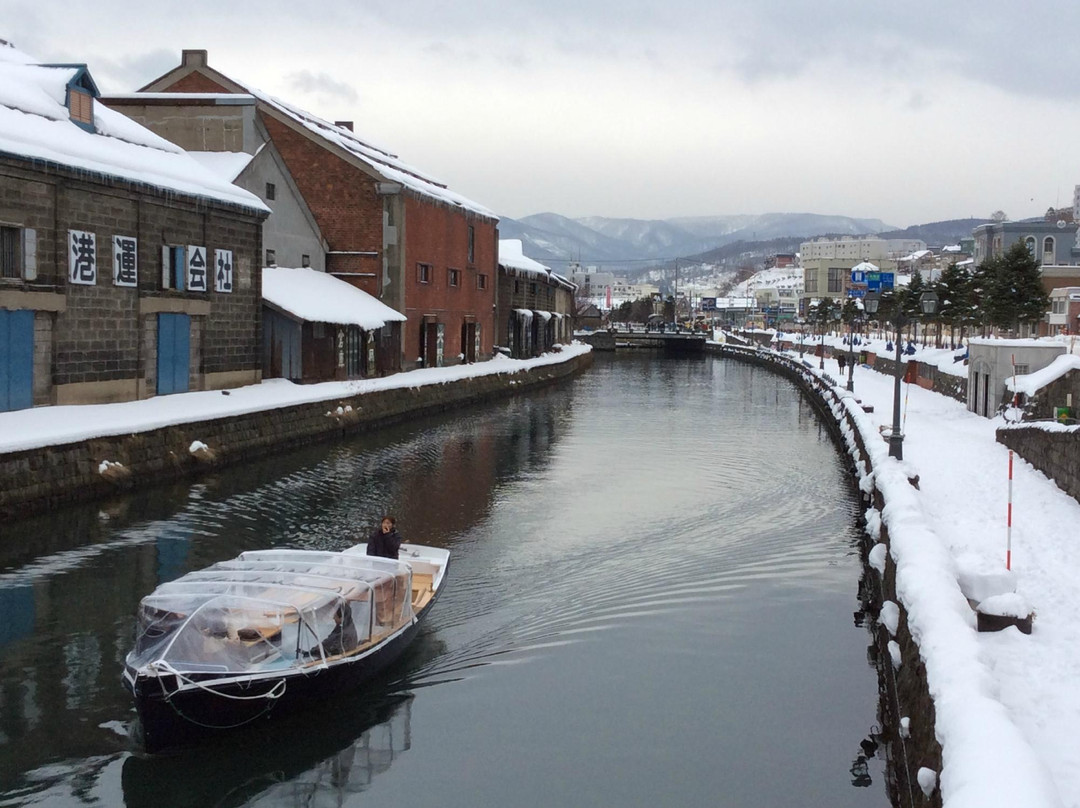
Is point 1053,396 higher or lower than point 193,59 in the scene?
lower

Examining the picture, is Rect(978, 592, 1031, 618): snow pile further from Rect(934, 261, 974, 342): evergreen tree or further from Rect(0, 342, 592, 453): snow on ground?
Rect(934, 261, 974, 342): evergreen tree

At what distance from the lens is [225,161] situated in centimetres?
4116

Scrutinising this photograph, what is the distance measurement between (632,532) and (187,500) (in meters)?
9.94

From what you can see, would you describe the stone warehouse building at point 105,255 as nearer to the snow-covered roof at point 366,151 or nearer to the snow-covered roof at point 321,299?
the snow-covered roof at point 321,299

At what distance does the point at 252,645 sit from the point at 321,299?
1288 inches

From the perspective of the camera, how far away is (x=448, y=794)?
34.3 feet

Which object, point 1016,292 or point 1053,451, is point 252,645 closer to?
point 1053,451

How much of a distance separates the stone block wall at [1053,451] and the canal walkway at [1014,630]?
9.1 inches

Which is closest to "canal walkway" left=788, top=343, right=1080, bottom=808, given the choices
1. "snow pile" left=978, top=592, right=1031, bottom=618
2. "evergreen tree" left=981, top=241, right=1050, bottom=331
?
"snow pile" left=978, top=592, right=1031, bottom=618

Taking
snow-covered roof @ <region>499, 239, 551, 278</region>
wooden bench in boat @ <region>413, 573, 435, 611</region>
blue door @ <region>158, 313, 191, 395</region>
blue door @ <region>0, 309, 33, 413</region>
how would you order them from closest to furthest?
1. wooden bench in boat @ <region>413, 573, 435, 611</region>
2. blue door @ <region>0, 309, 33, 413</region>
3. blue door @ <region>158, 313, 191, 395</region>
4. snow-covered roof @ <region>499, 239, 551, 278</region>

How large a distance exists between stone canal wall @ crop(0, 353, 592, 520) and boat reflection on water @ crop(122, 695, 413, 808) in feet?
37.6

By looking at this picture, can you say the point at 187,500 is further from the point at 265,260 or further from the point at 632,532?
the point at 265,260

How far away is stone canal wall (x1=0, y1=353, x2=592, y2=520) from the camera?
21281mm

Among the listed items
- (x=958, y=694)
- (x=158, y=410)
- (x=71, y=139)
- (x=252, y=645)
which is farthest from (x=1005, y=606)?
(x=71, y=139)
